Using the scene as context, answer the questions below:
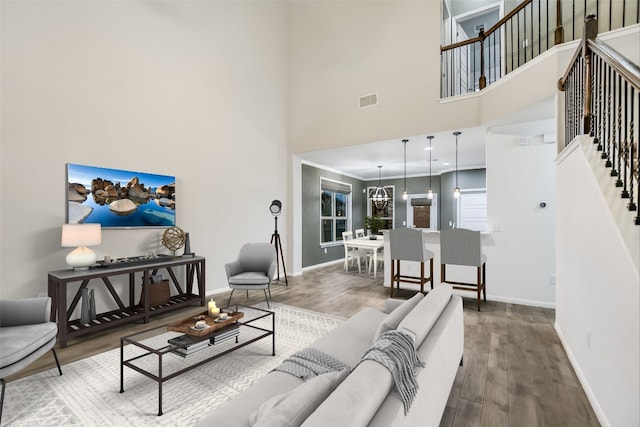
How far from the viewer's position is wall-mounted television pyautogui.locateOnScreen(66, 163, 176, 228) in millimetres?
3520

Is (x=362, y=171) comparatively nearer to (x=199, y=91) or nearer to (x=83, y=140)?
(x=199, y=91)

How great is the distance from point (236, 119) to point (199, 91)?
0.78 meters

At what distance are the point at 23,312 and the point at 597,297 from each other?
4083 millimetres

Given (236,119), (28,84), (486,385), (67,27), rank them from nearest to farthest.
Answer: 1. (486,385)
2. (28,84)
3. (67,27)
4. (236,119)

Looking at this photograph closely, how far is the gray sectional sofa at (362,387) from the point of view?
94cm

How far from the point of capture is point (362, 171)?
8.87m

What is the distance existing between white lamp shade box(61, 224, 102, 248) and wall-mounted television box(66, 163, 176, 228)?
0.43 metres

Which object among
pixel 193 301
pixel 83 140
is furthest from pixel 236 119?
pixel 193 301

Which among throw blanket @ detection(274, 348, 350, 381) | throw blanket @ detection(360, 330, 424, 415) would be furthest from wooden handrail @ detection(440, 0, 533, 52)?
throw blanket @ detection(274, 348, 350, 381)

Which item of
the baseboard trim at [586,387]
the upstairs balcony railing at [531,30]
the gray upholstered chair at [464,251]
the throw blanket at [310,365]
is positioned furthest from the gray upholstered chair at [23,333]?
the upstairs balcony railing at [531,30]

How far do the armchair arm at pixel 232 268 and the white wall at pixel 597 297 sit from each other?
12.5 feet

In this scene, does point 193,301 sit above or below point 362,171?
below

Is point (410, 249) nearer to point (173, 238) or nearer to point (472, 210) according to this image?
point (173, 238)

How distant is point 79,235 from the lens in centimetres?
314
